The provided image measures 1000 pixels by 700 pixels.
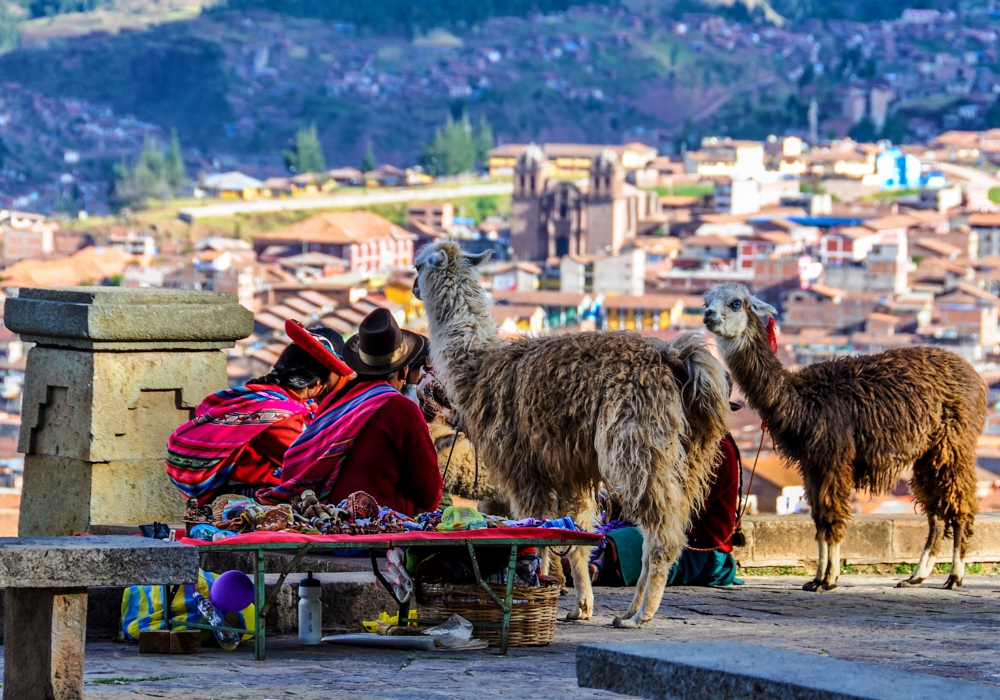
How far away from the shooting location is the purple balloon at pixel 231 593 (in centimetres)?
442

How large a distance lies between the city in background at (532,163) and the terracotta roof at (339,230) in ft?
0.77

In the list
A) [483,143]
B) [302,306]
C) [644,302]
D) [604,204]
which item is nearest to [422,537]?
[302,306]

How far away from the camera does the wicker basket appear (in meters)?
4.43

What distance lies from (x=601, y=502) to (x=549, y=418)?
1302 millimetres

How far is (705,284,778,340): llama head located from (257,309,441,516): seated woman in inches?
61.8

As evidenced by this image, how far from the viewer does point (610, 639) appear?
4.56 meters

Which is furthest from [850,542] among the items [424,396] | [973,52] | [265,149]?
[973,52]

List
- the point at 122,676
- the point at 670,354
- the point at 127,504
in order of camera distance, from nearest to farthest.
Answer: the point at 122,676
the point at 670,354
the point at 127,504

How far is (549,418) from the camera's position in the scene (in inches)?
197

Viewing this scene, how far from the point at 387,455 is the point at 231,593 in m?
0.60

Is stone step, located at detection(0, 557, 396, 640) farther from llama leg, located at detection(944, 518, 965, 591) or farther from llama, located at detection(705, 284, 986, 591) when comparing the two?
llama leg, located at detection(944, 518, 965, 591)

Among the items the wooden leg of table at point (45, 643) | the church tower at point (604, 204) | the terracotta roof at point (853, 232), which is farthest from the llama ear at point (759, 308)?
the church tower at point (604, 204)

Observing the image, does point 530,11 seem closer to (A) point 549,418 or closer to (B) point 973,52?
(B) point 973,52

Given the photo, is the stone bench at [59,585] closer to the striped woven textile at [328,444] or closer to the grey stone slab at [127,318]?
the striped woven textile at [328,444]
